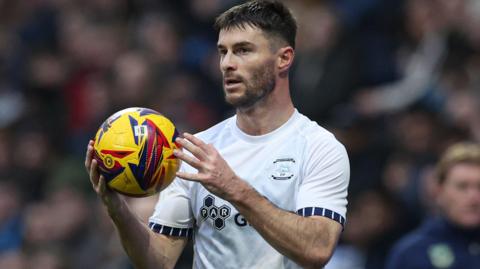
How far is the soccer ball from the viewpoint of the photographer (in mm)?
5641

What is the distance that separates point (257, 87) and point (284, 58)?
248 millimetres

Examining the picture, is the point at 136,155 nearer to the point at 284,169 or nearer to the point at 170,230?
the point at 170,230

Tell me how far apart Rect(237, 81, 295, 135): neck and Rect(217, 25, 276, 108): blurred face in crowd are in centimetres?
5

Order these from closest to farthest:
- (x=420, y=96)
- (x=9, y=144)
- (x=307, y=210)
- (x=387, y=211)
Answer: (x=307, y=210), (x=387, y=211), (x=420, y=96), (x=9, y=144)

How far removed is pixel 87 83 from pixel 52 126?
0.66 metres

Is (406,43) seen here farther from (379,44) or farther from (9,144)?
(9,144)

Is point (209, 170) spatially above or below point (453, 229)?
above

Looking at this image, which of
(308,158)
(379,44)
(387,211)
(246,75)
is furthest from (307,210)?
(379,44)

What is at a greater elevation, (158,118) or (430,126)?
(158,118)

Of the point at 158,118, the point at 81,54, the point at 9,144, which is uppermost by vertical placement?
the point at 158,118

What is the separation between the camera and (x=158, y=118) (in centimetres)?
580

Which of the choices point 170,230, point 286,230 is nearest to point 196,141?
point 286,230

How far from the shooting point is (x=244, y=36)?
598cm

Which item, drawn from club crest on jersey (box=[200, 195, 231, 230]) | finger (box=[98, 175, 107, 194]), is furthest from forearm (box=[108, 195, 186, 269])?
club crest on jersey (box=[200, 195, 231, 230])
